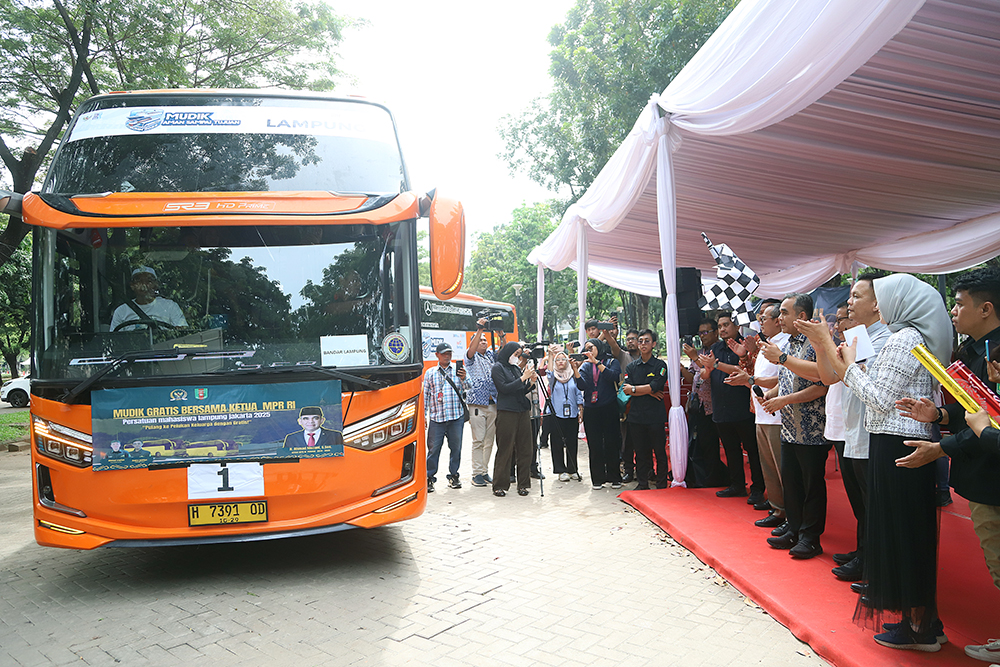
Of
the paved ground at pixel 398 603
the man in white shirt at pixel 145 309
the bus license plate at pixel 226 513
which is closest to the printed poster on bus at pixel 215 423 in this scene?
the bus license plate at pixel 226 513

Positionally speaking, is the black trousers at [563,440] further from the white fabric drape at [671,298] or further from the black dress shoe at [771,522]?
the black dress shoe at [771,522]

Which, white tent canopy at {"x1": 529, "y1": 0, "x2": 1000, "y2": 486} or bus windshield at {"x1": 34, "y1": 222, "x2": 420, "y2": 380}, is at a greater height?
white tent canopy at {"x1": 529, "y1": 0, "x2": 1000, "y2": 486}

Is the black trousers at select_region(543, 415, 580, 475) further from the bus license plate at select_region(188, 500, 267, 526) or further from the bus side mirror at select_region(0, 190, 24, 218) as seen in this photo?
the bus side mirror at select_region(0, 190, 24, 218)

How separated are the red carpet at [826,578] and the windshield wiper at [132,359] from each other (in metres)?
3.74

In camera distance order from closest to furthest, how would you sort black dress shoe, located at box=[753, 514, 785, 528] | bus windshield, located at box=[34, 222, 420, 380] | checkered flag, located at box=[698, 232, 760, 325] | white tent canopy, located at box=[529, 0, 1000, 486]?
white tent canopy, located at box=[529, 0, 1000, 486] → bus windshield, located at box=[34, 222, 420, 380] → black dress shoe, located at box=[753, 514, 785, 528] → checkered flag, located at box=[698, 232, 760, 325]

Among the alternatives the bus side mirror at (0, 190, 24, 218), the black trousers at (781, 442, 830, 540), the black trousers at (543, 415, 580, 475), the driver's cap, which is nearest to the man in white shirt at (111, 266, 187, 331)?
the driver's cap

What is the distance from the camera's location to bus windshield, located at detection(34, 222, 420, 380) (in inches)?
173

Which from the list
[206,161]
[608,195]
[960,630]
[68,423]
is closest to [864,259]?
[608,195]

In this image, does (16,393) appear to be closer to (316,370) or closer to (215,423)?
(215,423)

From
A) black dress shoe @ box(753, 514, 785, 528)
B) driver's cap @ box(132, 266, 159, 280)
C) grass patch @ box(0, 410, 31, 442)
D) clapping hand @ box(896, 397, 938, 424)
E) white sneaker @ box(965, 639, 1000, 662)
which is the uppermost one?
driver's cap @ box(132, 266, 159, 280)

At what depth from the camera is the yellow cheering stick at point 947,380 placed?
2.71 m

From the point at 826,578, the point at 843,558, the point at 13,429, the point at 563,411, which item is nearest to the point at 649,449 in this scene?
the point at 563,411

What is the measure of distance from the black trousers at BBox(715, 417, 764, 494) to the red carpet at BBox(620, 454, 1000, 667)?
0.26 metres

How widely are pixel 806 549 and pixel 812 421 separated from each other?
3.03ft
